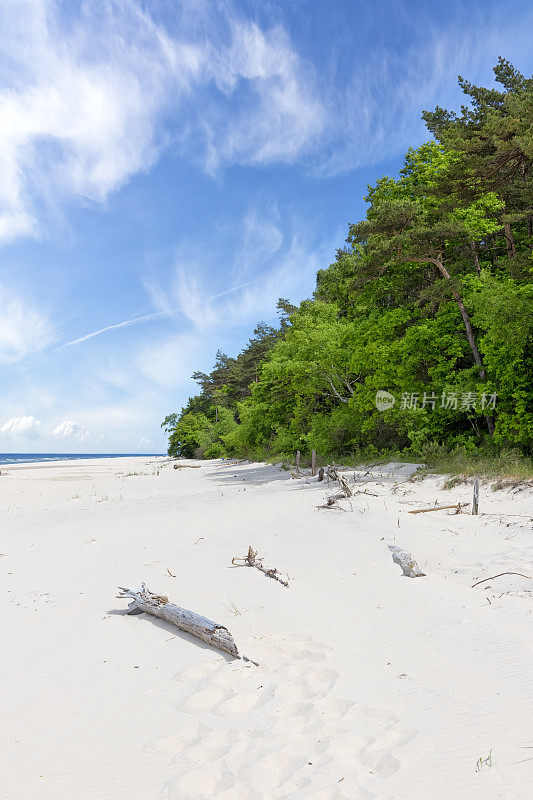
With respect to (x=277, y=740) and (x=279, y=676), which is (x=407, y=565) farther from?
(x=277, y=740)

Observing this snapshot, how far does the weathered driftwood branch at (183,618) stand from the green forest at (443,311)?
12.9 m

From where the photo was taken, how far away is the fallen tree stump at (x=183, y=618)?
13.2ft

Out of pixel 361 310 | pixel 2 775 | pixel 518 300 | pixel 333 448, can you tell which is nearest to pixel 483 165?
pixel 518 300

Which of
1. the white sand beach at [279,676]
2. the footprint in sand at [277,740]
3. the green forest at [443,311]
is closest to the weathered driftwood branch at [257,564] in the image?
the white sand beach at [279,676]

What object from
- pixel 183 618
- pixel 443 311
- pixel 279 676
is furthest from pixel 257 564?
pixel 443 311

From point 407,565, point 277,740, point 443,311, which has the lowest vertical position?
point 277,740

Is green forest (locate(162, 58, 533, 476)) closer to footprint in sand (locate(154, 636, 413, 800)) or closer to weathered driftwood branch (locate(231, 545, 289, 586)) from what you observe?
weathered driftwood branch (locate(231, 545, 289, 586))

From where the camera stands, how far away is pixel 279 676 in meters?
3.54

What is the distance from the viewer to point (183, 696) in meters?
3.40

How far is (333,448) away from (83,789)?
21883 millimetres

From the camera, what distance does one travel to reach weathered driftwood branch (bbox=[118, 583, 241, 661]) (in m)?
4.02

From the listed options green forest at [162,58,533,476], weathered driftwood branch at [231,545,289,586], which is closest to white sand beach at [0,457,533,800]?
weathered driftwood branch at [231,545,289,586]

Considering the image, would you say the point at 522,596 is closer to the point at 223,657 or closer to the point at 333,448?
the point at 223,657

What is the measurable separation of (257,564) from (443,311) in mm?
16218
